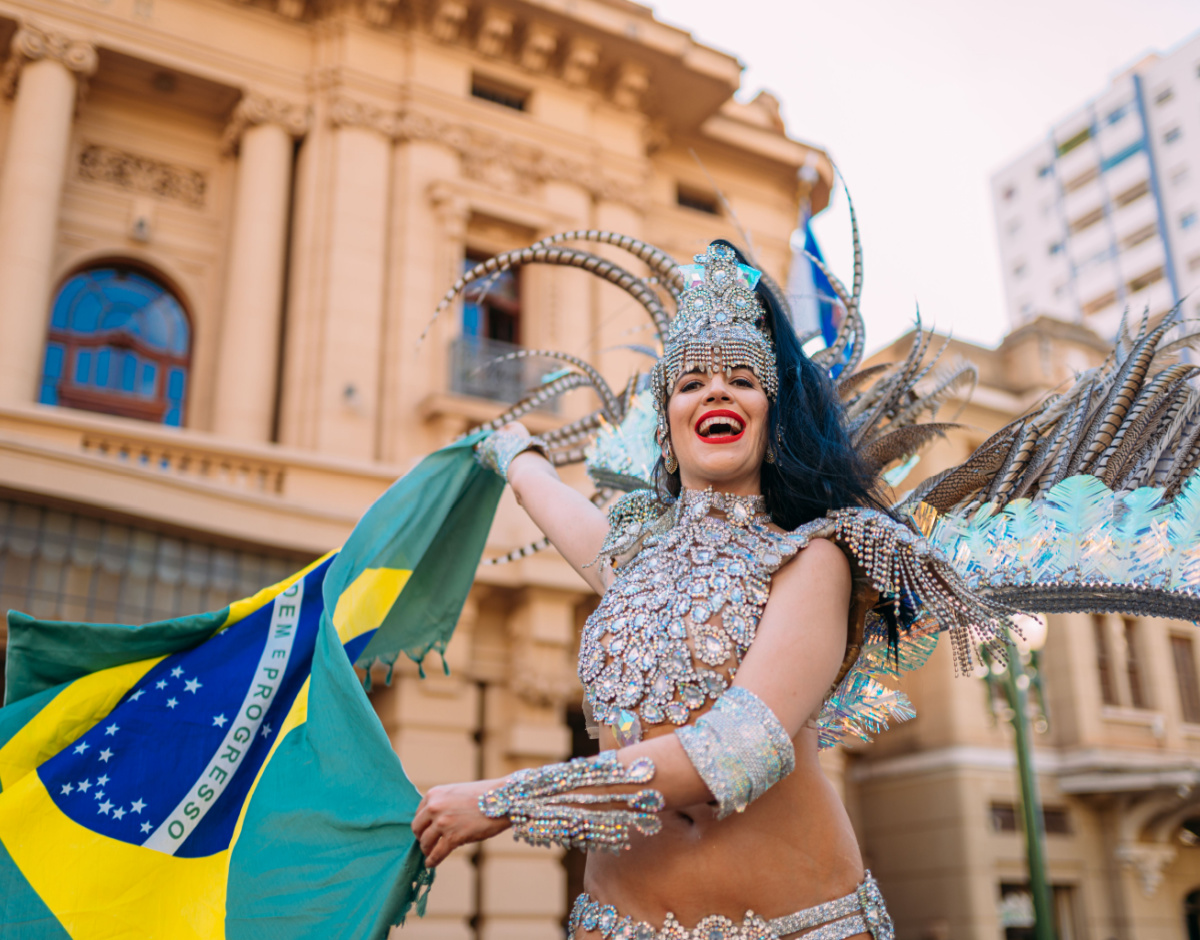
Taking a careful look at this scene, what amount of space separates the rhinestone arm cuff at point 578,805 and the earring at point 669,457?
0.88m

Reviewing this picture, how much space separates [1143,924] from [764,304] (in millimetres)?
17939

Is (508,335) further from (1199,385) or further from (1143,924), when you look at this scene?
(1143,924)

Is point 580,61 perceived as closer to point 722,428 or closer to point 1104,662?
point 1104,662

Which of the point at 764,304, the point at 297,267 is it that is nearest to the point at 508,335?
the point at 297,267

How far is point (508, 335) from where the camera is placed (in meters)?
14.6

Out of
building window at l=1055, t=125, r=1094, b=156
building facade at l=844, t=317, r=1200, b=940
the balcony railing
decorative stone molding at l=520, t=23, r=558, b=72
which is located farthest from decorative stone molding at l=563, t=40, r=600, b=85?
building window at l=1055, t=125, r=1094, b=156

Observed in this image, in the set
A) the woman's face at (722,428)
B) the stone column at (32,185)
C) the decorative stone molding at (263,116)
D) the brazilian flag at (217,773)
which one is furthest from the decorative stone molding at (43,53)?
the woman's face at (722,428)

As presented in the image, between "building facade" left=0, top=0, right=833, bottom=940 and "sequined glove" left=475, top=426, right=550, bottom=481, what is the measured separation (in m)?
6.09

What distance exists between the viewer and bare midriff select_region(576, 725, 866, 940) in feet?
7.05

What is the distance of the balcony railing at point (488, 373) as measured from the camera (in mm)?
13117

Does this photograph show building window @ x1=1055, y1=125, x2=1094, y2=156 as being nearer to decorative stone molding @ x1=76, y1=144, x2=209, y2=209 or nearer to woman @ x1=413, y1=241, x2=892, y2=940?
decorative stone molding @ x1=76, y1=144, x2=209, y2=209

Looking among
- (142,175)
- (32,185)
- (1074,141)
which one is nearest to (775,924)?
Answer: (32,185)

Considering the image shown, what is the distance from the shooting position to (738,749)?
1.94m

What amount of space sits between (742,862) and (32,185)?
12.1 meters
